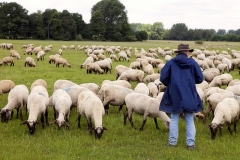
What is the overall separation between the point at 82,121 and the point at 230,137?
508 cm

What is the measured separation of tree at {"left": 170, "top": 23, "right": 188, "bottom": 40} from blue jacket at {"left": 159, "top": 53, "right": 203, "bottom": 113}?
124 m

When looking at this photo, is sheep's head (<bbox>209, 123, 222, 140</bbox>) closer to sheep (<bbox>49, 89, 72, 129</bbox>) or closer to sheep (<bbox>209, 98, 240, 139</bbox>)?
sheep (<bbox>209, 98, 240, 139</bbox>)

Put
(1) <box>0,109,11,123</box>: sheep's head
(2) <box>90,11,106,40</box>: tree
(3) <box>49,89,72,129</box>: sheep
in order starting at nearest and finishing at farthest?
(3) <box>49,89,72,129</box>: sheep → (1) <box>0,109,11,123</box>: sheep's head → (2) <box>90,11,106,40</box>: tree

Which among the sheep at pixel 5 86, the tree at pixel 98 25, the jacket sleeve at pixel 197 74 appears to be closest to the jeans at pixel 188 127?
the jacket sleeve at pixel 197 74

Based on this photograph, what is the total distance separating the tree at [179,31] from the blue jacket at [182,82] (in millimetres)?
124339

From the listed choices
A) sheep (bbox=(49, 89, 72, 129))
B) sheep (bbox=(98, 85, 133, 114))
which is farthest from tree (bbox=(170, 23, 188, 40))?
sheep (bbox=(49, 89, 72, 129))

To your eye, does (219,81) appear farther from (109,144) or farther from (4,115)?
(4,115)

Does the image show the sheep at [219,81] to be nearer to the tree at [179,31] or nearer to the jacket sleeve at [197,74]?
the jacket sleeve at [197,74]

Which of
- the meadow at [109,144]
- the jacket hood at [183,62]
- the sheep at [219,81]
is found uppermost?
the jacket hood at [183,62]

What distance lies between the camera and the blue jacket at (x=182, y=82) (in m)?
7.68

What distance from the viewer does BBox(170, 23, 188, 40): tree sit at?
129600 mm

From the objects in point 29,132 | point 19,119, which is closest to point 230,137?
point 29,132

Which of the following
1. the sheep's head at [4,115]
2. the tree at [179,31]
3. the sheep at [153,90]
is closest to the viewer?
the sheep's head at [4,115]

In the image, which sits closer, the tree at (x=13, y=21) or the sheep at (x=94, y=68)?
the sheep at (x=94, y=68)
